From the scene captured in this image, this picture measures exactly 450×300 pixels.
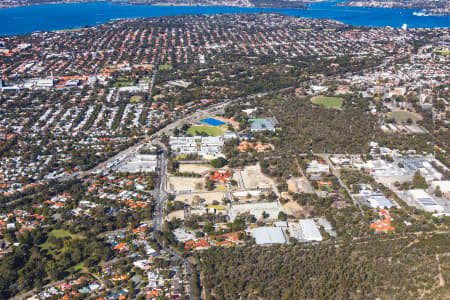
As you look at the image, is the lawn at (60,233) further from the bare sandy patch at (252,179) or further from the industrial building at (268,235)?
the bare sandy patch at (252,179)

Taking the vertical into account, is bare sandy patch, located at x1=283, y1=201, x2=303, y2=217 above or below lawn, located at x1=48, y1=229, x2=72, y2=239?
above

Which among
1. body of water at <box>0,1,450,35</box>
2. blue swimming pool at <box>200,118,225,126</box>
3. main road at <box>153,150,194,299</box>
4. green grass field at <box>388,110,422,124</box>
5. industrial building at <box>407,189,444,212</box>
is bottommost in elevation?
main road at <box>153,150,194,299</box>

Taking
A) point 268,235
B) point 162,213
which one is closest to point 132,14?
point 162,213

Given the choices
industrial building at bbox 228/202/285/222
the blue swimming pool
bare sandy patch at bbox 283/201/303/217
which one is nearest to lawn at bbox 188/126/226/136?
the blue swimming pool

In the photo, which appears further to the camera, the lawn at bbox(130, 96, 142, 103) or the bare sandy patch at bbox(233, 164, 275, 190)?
the lawn at bbox(130, 96, 142, 103)

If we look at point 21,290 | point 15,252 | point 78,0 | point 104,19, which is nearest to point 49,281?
point 21,290

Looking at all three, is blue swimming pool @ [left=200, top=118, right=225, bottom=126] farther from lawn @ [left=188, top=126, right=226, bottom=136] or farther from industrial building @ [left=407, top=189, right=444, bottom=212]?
industrial building @ [left=407, top=189, right=444, bottom=212]
